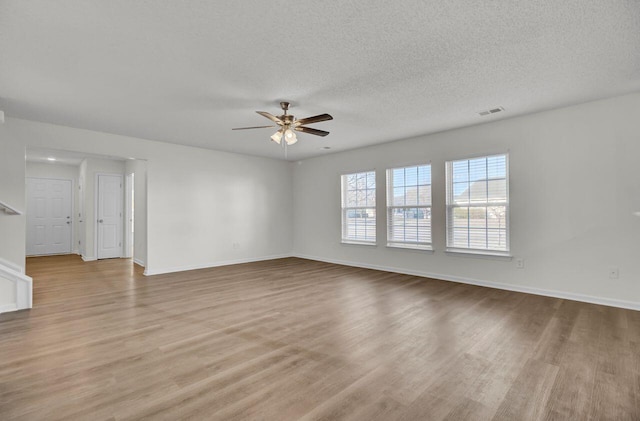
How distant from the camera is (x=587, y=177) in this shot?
12.6ft

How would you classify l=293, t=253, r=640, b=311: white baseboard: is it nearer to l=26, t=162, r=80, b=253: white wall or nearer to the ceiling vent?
the ceiling vent

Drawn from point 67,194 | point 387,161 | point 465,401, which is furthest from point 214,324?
point 67,194

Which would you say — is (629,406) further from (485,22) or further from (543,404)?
(485,22)

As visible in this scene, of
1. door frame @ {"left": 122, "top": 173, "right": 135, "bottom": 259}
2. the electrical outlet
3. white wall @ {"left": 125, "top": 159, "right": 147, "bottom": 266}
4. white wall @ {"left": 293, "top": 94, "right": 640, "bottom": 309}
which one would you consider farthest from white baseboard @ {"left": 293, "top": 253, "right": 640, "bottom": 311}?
door frame @ {"left": 122, "top": 173, "right": 135, "bottom": 259}

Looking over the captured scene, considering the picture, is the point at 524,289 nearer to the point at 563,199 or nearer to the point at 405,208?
the point at 563,199

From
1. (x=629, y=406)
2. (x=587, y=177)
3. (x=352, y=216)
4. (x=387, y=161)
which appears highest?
(x=387, y=161)

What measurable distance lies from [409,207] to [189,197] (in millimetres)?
4401

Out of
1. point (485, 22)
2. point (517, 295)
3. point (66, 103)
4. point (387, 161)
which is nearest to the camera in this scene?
point (485, 22)

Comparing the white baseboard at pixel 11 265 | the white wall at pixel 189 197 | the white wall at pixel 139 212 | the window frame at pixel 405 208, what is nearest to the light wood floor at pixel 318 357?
the white baseboard at pixel 11 265

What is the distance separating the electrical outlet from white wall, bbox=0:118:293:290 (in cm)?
610

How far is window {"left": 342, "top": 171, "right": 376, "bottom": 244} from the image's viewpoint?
6336 mm

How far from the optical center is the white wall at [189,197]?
438 cm

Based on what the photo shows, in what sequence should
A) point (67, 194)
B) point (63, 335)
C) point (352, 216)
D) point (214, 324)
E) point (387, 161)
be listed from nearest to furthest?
point (63, 335), point (214, 324), point (387, 161), point (352, 216), point (67, 194)

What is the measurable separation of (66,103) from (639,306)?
727 centimetres
